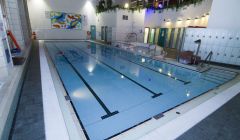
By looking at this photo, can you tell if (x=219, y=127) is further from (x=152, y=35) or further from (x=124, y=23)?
(x=152, y=35)

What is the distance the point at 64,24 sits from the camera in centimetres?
1221

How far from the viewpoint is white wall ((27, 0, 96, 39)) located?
10945 millimetres

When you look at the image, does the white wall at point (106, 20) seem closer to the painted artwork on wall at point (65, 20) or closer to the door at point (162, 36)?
the painted artwork on wall at point (65, 20)

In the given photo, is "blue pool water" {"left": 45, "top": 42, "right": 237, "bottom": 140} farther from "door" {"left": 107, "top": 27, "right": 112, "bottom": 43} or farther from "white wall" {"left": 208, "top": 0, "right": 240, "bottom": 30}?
"door" {"left": 107, "top": 27, "right": 112, "bottom": 43}

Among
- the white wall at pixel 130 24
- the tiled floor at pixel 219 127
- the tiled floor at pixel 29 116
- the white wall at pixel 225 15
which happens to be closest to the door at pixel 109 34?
the white wall at pixel 130 24

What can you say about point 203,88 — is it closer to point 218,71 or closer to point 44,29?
point 218,71

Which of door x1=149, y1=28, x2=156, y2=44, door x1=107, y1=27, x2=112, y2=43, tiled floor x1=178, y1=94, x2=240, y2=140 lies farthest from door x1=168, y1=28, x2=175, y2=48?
tiled floor x1=178, y1=94, x2=240, y2=140

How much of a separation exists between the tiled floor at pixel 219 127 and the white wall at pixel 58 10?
43.8ft

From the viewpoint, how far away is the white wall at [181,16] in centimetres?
700

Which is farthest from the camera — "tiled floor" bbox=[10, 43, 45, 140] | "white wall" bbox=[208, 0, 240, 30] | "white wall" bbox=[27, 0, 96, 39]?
"white wall" bbox=[27, 0, 96, 39]

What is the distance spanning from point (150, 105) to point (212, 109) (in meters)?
0.93

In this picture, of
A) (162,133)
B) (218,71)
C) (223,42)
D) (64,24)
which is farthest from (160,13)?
(162,133)

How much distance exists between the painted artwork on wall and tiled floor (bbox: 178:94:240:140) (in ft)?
43.9

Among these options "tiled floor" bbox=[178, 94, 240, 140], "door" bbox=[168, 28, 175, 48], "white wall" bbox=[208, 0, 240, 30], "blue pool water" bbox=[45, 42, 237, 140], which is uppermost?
"white wall" bbox=[208, 0, 240, 30]
